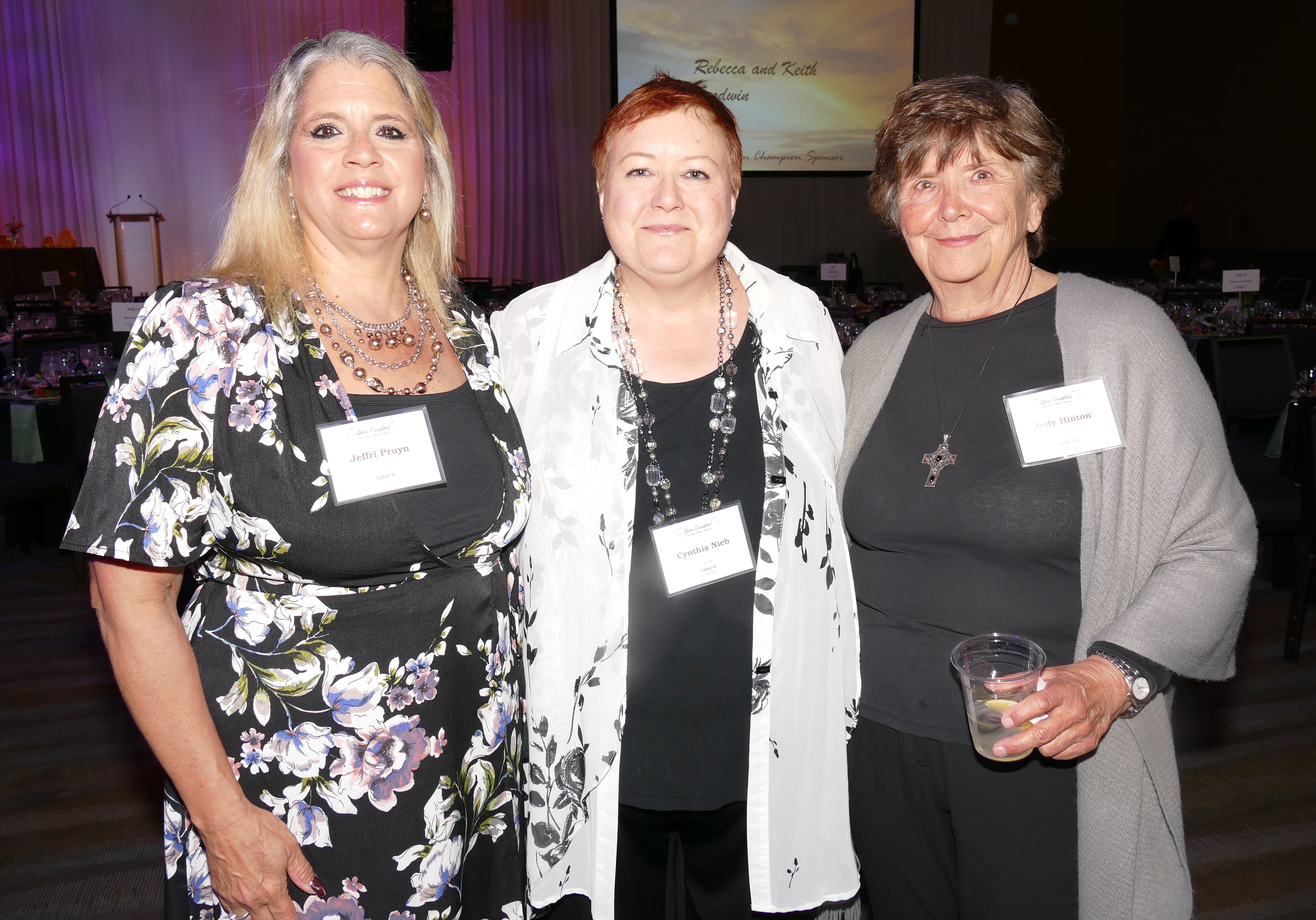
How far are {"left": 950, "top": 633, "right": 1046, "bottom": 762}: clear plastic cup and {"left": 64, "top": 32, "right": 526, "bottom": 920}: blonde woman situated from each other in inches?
30.2

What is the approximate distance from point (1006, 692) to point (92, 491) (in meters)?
1.31

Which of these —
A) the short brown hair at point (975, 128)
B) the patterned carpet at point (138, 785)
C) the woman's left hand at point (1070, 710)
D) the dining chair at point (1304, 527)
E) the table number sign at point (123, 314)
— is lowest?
the patterned carpet at point (138, 785)

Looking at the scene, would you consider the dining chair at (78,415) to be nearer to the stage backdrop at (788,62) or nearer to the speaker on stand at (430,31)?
the speaker on stand at (430,31)

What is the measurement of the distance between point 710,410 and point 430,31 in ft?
25.8

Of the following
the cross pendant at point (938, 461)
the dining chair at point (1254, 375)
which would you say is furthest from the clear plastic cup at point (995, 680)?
the dining chair at point (1254, 375)

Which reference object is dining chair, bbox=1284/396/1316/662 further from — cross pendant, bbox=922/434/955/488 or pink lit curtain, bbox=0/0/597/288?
pink lit curtain, bbox=0/0/597/288

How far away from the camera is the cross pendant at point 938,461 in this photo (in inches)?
63.1

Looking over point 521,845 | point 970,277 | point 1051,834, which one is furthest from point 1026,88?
point 521,845

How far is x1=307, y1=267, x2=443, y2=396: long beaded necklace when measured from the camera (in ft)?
5.08

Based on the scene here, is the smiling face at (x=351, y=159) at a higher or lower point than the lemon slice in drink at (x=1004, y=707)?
higher

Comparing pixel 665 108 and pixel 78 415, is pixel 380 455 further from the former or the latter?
pixel 78 415

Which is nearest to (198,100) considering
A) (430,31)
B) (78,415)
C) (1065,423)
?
(430,31)

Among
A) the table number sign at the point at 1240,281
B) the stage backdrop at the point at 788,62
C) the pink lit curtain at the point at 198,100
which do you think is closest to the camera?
the table number sign at the point at 1240,281

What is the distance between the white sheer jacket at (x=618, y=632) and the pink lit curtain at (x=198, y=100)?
460 inches
